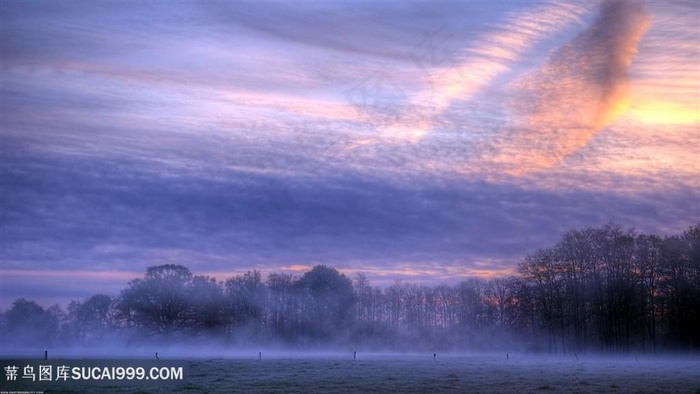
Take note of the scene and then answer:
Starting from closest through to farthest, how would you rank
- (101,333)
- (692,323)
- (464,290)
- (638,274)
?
1. (692,323)
2. (638,274)
3. (101,333)
4. (464,290)

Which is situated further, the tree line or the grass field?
the tree line

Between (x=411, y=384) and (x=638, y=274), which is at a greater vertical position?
(x=638, y=274)

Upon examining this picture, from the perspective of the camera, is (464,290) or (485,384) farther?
(464,290)

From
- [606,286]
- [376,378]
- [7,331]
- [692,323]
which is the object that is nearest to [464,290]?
[606,286]

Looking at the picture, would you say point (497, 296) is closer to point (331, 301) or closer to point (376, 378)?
point (331, 301)

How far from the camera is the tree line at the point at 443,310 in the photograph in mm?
102312

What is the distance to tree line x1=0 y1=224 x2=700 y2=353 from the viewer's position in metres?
102

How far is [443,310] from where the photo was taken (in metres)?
150

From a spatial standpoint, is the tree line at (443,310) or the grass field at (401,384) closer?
the grass field at (401,384)

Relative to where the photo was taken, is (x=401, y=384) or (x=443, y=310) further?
(x=443, y=310)

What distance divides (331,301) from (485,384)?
316 feet

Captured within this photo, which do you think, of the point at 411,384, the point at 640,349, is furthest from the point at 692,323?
the point at 411,384

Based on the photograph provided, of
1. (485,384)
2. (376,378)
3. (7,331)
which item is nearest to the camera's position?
(485,384)

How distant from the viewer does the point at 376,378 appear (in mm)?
44344
